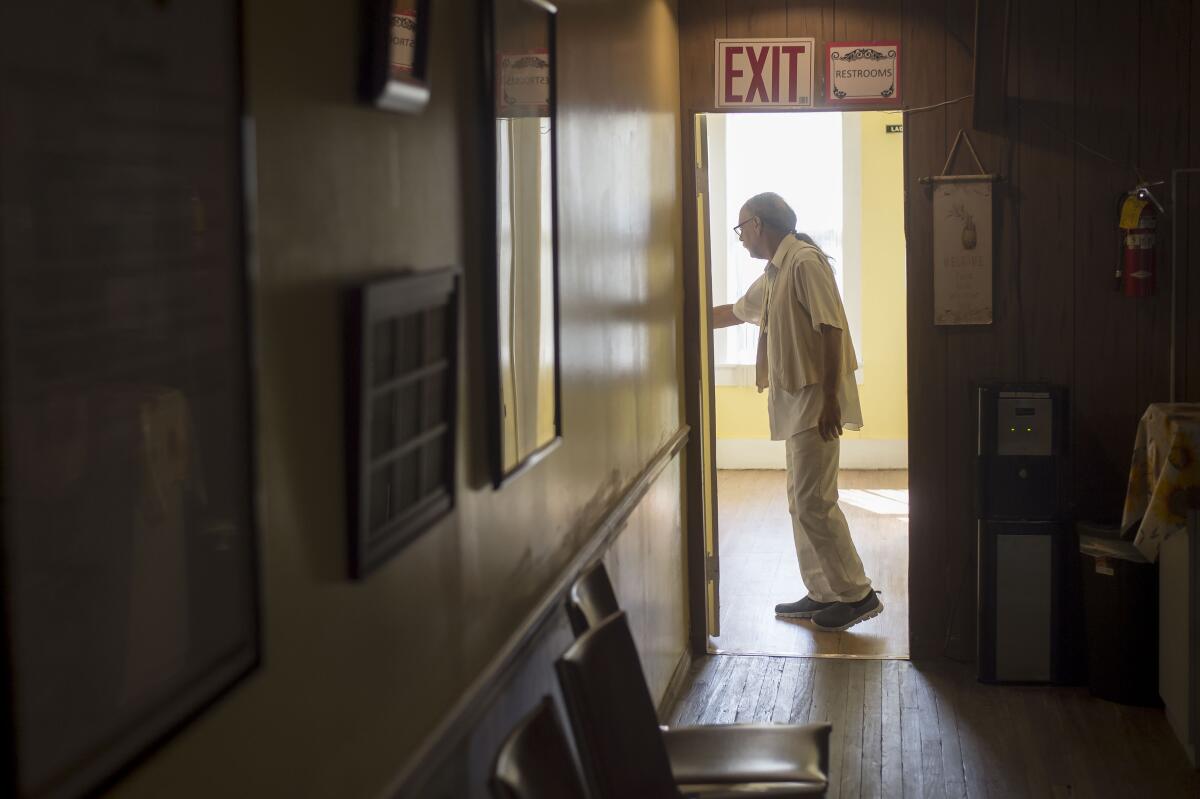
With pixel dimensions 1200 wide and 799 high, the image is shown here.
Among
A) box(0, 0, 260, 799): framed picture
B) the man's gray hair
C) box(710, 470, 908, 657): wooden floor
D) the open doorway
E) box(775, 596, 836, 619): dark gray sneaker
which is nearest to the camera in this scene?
box(0, 0, 260, 799): framed picture

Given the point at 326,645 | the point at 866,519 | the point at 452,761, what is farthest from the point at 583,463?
the point at 866,519

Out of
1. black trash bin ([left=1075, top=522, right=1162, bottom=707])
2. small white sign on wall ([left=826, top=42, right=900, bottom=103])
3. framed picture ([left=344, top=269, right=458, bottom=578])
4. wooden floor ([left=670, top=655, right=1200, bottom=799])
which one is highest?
small white sign on wall ([left=826, top=42, right=900, bottom=103])

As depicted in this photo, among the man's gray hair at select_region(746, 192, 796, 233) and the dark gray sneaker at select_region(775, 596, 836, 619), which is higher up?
the man's gray hair at select_region(746, 192, 796, 233)

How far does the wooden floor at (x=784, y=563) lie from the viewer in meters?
5.30

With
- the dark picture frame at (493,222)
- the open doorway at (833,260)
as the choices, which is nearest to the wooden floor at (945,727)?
the dark picture frame at (493,222)

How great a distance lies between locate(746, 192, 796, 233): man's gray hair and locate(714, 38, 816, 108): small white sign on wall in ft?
1.81

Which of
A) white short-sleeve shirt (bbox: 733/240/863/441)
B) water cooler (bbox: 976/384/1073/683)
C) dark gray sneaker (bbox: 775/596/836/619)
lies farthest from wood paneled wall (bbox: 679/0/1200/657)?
dark gray sneaker (bbox: 775/596/836/619)

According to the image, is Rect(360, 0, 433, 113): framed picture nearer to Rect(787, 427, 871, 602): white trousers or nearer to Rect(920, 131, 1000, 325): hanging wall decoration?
Rect(920, 131, 1000, 325): hanging wall decoration

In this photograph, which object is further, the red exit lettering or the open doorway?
the open doorway

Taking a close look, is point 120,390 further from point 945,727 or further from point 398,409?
point 945,727

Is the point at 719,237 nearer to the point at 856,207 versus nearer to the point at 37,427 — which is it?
the point at 856,207

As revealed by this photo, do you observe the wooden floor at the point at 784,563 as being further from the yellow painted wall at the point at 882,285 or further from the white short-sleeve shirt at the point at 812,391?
the white short-sleeve shirt at the point at 812,391

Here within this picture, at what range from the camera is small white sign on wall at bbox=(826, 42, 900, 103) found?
4.86 m

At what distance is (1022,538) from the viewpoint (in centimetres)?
468
